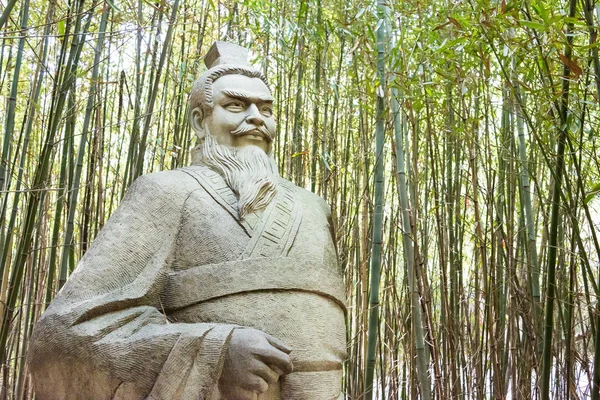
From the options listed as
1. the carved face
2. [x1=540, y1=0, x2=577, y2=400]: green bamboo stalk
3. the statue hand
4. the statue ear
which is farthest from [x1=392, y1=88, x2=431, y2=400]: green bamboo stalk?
the statue hand

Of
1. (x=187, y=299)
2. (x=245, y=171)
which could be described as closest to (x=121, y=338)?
(x=187, y=299)

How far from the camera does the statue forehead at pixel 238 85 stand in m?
2.50

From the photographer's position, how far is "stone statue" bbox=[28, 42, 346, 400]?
198cm

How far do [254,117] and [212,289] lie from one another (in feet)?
1.98

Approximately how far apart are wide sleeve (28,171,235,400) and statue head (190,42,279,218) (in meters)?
0.35

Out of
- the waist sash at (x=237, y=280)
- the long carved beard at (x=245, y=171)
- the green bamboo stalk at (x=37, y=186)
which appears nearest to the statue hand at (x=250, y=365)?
the waist sash at (x=237, y=280)

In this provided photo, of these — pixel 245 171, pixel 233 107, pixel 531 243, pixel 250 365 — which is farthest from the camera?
pixel 531 243

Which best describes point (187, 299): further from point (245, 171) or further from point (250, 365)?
point (245, 171)

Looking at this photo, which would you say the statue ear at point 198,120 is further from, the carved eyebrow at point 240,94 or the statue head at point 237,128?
the carved eyebrow at point 240,94

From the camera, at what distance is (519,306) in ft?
11.7

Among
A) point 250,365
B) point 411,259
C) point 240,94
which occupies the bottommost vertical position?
point 250,365

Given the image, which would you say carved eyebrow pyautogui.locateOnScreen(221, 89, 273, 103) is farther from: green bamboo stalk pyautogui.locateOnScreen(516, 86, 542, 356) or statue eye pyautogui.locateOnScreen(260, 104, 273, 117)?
green bamboo stalk pyautogui.locateOnScreen(516, 86, 542, 356)

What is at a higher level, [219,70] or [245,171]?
[219,70]

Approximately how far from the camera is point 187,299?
2.16m
